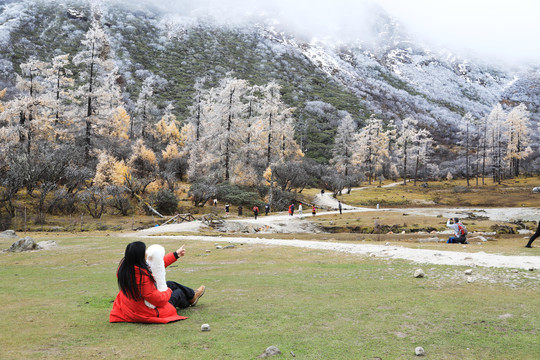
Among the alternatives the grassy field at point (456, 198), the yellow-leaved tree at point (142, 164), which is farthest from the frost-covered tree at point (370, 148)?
the yellow-leaved tree at point (142, 164)

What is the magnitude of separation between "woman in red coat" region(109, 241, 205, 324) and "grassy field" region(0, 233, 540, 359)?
0.71 feet

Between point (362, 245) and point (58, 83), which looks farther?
point (58, 83)

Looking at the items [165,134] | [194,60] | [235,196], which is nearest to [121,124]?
[165,134]

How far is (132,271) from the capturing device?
218 inches

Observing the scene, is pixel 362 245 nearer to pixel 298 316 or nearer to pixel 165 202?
pixel 298 316

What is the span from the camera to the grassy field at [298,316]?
435 centimetres

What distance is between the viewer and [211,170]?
54.1 metres

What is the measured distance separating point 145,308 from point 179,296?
32.4 inches

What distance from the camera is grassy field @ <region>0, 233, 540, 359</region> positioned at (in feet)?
14.3

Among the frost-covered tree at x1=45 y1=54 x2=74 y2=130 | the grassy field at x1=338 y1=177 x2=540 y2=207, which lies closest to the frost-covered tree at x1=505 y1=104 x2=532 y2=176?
the grassy field at x1=338 y1=177 x2=540 y2=207

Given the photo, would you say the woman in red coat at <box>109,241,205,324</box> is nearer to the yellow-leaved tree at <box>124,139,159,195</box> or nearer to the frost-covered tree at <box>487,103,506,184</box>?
the yellow-leaved tree at <box>124,139,159,195</box>

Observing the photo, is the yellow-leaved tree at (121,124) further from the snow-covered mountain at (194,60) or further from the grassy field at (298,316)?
the grassy field at (298,316)

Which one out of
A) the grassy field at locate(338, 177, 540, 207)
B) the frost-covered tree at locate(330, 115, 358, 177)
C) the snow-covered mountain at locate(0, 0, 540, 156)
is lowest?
the grassy field at locate(338, 177, 540, 207)

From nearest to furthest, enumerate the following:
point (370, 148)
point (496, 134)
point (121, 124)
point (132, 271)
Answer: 1. point (132, 271)
2. point (121, 124)
3. point (496, 134)
4. point (370, 148)
